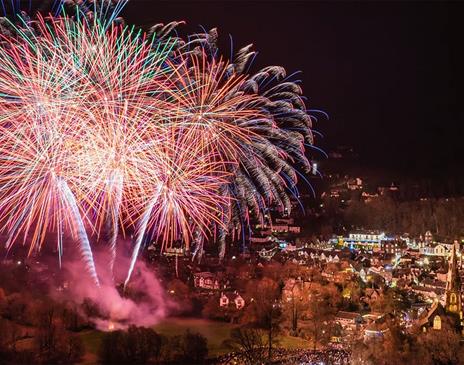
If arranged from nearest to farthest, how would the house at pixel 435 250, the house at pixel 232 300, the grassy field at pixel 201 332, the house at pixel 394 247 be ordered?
the grassy field at pixel 201 332
the house at pixel 232 300
the house at pixel 435 250
the house at pixel 394 247

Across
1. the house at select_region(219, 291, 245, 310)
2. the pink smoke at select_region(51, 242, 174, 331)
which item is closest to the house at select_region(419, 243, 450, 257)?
the house at select_region(219, 291, 245, 310)

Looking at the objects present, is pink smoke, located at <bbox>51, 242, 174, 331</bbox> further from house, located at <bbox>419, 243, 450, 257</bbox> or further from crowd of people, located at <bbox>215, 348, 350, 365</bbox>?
house, located at <bbox>419, 243, 450, 257</bbox>

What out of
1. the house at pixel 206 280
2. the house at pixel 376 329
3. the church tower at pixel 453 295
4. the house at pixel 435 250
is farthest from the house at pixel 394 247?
the house at pixel 376 329

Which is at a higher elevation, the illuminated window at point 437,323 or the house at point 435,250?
the house at point 435,250

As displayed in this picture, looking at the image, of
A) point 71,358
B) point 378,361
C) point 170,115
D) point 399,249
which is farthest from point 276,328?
point 399,249

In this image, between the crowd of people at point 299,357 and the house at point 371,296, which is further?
the house at point 371,296

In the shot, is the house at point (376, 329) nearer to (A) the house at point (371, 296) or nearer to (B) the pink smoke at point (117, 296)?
(A) the house at point (371, 296)
